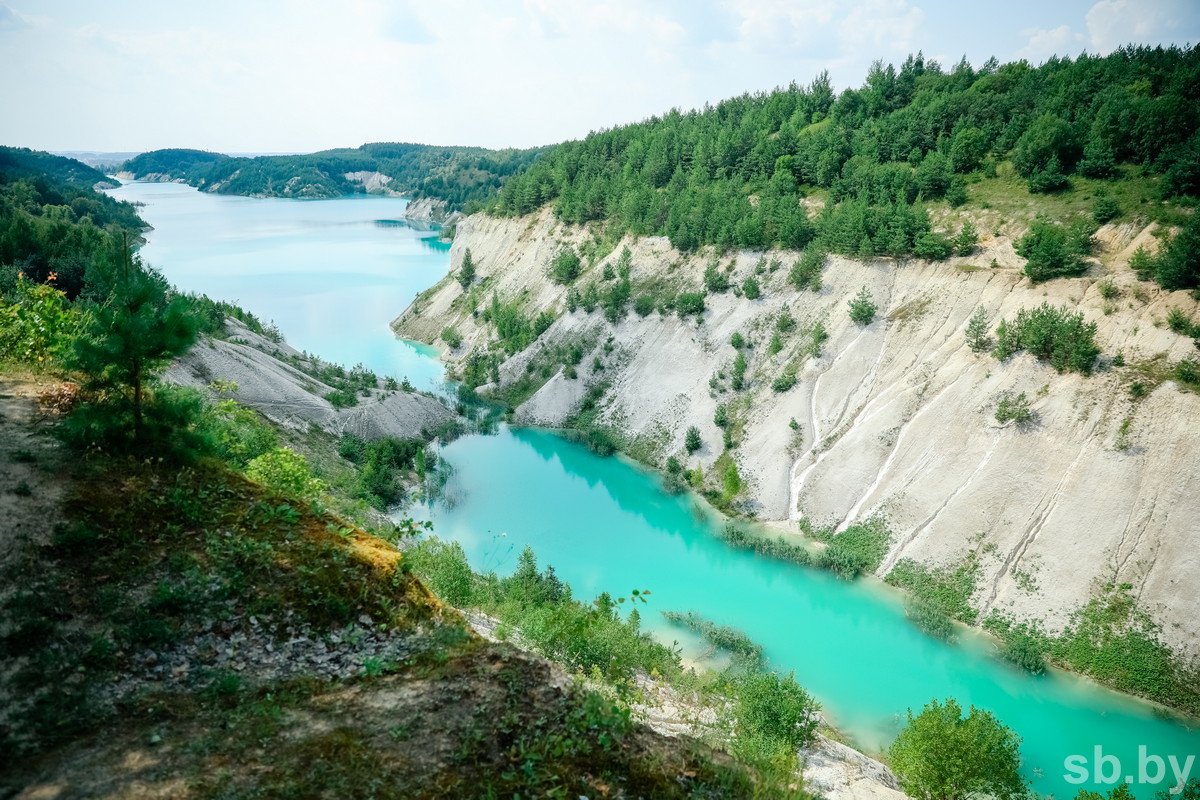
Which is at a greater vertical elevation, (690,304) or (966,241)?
(966,241)

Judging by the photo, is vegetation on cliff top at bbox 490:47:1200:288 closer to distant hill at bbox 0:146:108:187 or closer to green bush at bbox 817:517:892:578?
green bush at bbox 817:517:892:578

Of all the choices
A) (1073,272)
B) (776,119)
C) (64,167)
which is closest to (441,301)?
(776,119)

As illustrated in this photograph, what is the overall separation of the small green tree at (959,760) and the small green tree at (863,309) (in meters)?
23.8

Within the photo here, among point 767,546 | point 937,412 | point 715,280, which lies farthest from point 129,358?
point 715,280

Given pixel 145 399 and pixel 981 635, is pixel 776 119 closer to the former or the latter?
pixel 981 635

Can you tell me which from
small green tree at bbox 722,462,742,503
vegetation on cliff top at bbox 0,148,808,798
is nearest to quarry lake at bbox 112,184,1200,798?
small green tree at bbox 722,462,742,503

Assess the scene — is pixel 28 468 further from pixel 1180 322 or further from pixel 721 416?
pixel 1180 322

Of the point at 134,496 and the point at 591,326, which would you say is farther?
the point at 591,326

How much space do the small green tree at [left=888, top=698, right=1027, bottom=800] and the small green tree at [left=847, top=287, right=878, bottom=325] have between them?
78.0 feet

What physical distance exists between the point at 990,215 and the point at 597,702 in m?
38.2

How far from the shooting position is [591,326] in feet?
156

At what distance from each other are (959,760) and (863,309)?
25219mm

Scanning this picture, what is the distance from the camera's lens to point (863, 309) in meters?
35.8

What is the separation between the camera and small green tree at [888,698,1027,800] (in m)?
15.6
